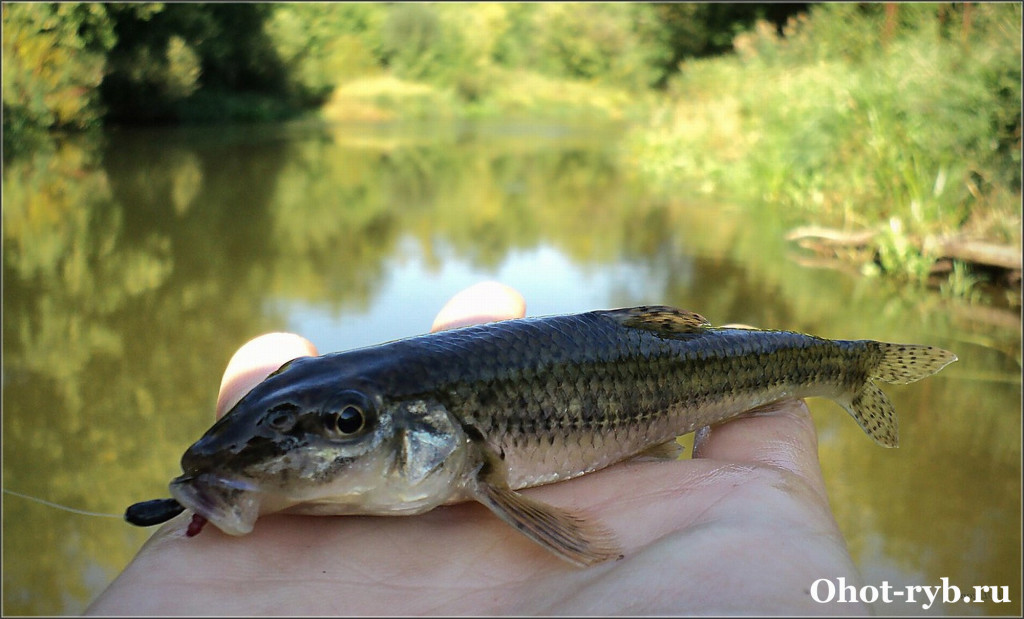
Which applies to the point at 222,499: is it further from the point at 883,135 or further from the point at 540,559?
the point at 883,135

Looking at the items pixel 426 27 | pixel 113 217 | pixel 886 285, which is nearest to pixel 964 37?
pixel 886 285

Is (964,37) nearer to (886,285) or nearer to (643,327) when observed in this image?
(886,285)

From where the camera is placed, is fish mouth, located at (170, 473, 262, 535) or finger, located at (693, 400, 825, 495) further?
finger, located at (693, 400, 825, 495)

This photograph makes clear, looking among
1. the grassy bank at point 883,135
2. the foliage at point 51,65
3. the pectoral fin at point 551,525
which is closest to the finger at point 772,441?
the pectoral fin at point 551,525

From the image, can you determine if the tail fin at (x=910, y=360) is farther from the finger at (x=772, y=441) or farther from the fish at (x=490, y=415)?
the finger at (x=772, y=441)

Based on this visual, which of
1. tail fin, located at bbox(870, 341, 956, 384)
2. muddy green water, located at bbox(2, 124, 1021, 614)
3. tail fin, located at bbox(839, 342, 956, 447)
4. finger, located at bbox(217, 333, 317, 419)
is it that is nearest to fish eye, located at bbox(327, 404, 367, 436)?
finger, located at bbox(217, 333, 317, 419)

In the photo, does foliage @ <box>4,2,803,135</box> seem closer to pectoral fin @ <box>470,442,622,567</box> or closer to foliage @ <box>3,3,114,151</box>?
foliage @ <box>3,3,114,151</box>

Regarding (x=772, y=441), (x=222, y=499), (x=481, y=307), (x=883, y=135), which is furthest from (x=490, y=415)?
(x=883, y=135)
